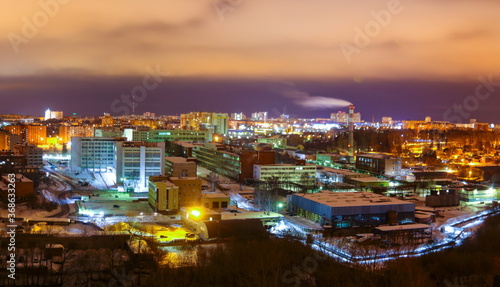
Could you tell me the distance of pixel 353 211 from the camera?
24.1 ft

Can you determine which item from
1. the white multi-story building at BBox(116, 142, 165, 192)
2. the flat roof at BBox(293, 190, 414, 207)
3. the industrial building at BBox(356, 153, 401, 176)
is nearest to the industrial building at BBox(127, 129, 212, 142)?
the white multi-story building at BBox(116, 142, 165, 192)

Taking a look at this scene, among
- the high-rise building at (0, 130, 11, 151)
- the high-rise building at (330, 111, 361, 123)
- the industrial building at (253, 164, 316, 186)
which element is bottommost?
the industrial building at (253, 164, 316, 186)

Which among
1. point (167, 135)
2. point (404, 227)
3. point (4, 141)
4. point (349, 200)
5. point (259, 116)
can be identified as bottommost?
point (404, 227)

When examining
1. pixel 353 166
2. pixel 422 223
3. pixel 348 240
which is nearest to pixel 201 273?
pixel 348 240

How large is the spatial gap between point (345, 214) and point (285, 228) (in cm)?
93

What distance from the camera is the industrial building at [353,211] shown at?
7262 mm

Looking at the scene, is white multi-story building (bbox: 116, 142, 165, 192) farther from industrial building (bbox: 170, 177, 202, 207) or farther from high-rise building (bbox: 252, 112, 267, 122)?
high-rise building (bbox: 252, 112, 267, 122)

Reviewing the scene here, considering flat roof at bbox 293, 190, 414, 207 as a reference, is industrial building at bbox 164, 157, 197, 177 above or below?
above

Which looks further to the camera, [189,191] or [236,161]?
[236,161]

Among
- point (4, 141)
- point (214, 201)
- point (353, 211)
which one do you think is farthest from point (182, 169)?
point (4, 141)

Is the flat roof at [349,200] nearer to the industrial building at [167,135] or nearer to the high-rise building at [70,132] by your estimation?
the industrial building at [167,135]

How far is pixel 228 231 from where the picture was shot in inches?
255

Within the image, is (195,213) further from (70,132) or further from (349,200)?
(70,132)

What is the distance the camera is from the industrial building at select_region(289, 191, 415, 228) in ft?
23.8
